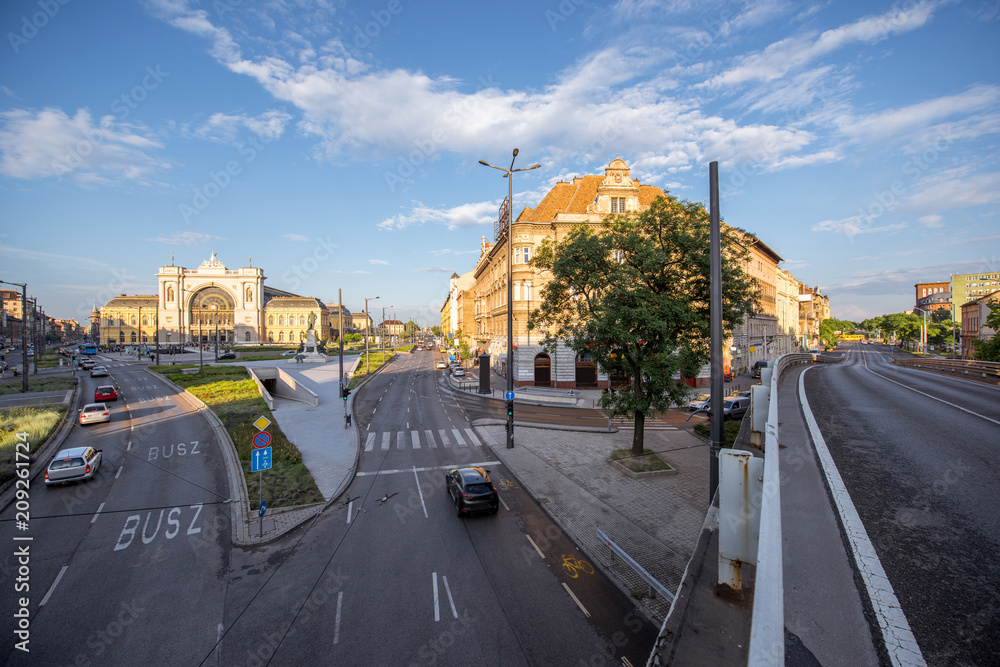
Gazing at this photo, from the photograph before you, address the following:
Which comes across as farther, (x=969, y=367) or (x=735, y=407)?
(x=969, y=367)

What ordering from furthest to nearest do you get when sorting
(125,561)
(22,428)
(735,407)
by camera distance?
1. (735,407)
2. (22,428)
3. (125,561)

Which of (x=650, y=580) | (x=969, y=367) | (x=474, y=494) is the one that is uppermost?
(x=969, y=367)

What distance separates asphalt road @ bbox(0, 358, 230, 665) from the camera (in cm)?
768

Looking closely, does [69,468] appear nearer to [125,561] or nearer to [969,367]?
[125,561]

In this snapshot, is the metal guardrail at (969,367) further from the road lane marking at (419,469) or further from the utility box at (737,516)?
the utility box at (737,516)

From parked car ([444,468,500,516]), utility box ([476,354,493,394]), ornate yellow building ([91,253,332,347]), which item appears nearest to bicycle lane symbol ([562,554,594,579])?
parked car ([444,468,500,516])

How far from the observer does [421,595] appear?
900 cm

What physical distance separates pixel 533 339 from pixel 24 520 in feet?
110

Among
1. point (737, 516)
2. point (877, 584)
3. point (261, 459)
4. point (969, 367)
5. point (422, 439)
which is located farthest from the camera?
point (969, 367)

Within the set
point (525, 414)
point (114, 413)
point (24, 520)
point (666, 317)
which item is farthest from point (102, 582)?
point (114, 413)

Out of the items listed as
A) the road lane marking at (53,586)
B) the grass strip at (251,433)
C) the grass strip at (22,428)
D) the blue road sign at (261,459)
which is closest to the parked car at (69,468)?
the grass strip at (22,428)

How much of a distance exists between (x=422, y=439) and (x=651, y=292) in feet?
47.0

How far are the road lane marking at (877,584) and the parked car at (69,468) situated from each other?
22253mm

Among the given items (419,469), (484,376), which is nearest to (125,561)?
(419,469)
